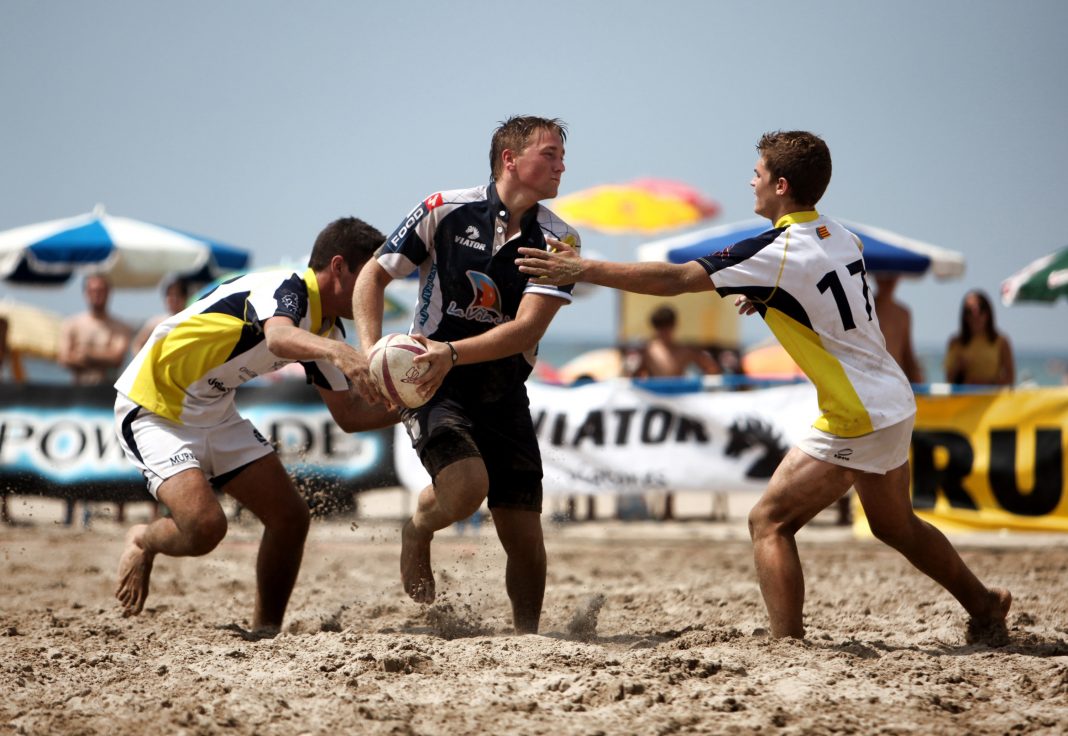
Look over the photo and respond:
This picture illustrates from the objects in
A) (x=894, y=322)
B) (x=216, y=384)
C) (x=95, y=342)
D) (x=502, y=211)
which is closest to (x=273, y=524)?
(x=216, y=384)

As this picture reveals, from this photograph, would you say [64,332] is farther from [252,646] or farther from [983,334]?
[983,334]

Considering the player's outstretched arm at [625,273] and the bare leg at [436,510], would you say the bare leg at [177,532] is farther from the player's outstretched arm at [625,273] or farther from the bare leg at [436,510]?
the player's outstretched arm at [625,273]

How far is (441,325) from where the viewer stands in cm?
498

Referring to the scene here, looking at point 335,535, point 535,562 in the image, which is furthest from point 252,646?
point 335,535

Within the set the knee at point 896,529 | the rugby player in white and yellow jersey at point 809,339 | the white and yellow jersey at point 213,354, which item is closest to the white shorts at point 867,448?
the rugby player in white and yellow jersey at point 809,339

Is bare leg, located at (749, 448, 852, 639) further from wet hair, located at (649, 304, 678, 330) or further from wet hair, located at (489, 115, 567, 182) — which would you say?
wet hair, located at (649, 304, 678, 330)

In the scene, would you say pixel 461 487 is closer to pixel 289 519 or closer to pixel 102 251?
pixel 289 519

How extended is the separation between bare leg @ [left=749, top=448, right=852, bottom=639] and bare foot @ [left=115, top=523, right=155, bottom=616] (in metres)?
2.72

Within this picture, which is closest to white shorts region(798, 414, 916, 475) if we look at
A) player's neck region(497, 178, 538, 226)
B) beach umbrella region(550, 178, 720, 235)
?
player's neck region(497, 178, 538, 226)

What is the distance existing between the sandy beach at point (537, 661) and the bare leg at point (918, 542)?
0.16 metres

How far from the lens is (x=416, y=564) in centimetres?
506

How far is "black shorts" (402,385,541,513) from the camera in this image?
498cm

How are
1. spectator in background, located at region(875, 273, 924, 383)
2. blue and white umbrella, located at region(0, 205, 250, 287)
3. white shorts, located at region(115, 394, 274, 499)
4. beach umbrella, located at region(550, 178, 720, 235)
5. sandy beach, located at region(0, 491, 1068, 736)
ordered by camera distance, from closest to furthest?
sandy beach, located at region(0, 491, 1068, 736) → white shorts, located at region(115, 394, 274, 499) → spectator in background, located at region(875, 273, 924, 383) → blue and white umbrella, located at region(0, 205, 250, 287) → beach umbrella, located at region(550, 178, 720, 235)

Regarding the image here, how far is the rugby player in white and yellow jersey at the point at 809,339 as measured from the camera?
173 inches
